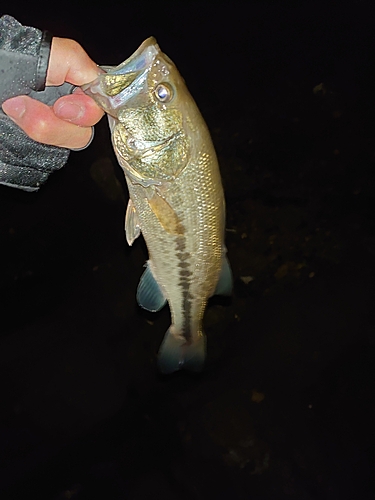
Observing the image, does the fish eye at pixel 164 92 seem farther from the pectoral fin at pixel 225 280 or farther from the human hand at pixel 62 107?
the pectoral fin at pixel 225 280

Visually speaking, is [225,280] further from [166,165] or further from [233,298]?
[233,298]

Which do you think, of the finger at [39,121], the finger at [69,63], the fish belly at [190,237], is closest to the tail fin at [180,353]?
the fish belly at [190,237]

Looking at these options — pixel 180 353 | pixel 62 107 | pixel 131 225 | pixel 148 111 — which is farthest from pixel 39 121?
pixel 180 353

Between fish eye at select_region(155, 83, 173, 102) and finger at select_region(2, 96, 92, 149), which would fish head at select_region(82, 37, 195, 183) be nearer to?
fish eye at select_region(155, 83, 173, 102)

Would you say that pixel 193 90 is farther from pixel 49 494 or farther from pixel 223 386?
pixel 49 494

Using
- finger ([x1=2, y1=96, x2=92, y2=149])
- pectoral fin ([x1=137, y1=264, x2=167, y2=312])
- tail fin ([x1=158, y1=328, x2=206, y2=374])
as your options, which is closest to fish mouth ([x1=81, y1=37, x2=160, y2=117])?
finger ([x1=2, y1=96, x2=92, y2=149])

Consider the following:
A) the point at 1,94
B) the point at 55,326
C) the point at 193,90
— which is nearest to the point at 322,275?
the point at 193,90
